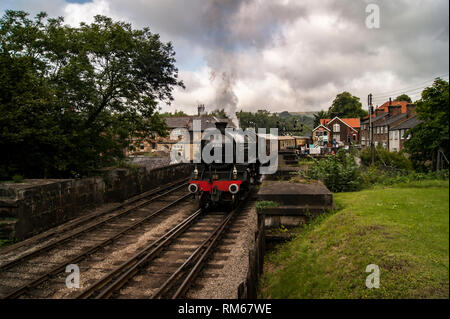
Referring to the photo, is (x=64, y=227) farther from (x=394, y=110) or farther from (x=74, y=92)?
(x=394, y=110)

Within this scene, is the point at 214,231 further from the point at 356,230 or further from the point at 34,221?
the point at 34,221

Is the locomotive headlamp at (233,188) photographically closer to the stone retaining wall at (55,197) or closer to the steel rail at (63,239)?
the steel rail at (63,239)

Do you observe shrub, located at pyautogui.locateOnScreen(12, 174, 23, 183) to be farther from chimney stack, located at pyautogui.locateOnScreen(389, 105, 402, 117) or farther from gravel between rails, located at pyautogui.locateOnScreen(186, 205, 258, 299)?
chimney stack, located at pyautogui.locateOnScreen(389, 105, 402, 117)

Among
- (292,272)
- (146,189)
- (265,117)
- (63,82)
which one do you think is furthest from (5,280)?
(265,117)

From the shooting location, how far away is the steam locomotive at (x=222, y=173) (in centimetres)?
1177

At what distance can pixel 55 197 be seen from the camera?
35.7ft

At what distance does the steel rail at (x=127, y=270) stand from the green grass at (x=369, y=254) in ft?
9.45

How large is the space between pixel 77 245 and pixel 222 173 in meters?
5.84

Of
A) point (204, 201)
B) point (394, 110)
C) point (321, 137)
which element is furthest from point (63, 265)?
point (394, 110)

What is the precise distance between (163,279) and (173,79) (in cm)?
1330

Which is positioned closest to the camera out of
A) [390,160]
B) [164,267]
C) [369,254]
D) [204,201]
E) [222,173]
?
[369,254]

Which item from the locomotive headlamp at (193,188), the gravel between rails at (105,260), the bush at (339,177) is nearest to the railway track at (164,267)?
the gravel between rails at (105,260)

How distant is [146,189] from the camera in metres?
17.8
